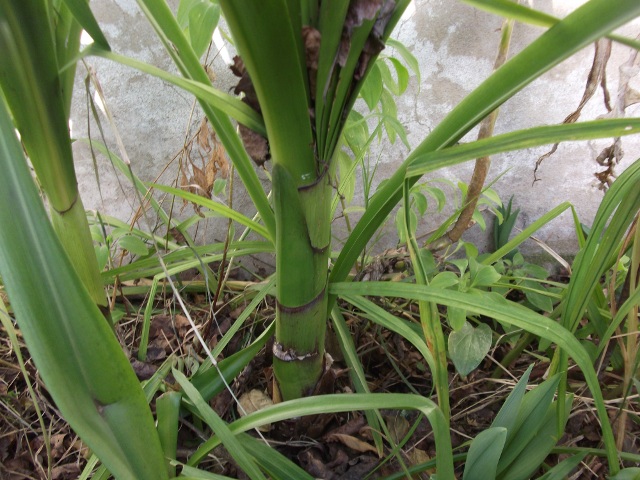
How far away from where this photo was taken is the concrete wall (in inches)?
36.9

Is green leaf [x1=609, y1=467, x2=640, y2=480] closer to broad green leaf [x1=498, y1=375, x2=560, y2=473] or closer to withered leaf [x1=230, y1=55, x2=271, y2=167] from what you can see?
broad green leaf [x1=498, y1=375, x2=560, y2=473]

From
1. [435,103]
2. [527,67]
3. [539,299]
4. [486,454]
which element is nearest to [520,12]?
[527,67]

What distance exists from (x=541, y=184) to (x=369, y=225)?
0.81 metres

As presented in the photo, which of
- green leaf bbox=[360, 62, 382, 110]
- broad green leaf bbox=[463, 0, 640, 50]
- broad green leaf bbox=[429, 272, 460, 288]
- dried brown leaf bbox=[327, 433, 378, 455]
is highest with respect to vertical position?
green leaf bbox=[360, 62, 382, 110]

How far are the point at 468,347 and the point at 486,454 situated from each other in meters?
0.18

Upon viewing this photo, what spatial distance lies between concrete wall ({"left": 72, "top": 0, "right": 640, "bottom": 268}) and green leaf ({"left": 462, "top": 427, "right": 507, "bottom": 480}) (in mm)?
693

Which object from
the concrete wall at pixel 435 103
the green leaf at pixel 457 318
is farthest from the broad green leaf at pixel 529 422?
the concrete wall at pixel 435 103

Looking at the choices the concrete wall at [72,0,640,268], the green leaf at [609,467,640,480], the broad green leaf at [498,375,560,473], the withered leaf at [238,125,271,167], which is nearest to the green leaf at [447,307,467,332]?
the broad green leaf at [498,375,560,473]

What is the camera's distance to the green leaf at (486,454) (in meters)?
0.41

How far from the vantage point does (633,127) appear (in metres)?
0.32

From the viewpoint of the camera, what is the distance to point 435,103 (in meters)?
1.01

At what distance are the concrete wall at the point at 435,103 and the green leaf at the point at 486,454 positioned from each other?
0.69 m

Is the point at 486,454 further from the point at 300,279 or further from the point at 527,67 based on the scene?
the point at 527,67

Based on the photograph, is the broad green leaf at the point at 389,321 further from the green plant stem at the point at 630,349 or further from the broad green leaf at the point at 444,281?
the green plant stem at the point at 630,349
